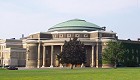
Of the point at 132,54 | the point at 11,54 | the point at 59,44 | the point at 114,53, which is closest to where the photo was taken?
the point at 114,53

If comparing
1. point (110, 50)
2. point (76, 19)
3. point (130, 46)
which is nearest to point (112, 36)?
point (130, 46)

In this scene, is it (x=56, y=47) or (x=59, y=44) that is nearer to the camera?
(x=59, y=44)

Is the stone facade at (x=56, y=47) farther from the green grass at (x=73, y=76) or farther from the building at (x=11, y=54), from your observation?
the green grass at (x=73, y=76)

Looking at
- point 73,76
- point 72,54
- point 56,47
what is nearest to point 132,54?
point 56,47

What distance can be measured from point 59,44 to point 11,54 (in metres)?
26.9

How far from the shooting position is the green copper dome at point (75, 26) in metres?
147

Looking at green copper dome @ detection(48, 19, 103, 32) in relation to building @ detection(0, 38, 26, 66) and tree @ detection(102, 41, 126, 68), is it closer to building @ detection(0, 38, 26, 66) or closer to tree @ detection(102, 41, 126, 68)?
building @ detection(0, 38, 26, 66)

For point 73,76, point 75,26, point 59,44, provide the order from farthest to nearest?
point 75,26, point 59,44, point 73,76

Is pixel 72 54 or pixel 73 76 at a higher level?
pixel 72 54

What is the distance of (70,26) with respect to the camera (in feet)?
486

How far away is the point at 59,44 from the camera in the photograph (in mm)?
134125

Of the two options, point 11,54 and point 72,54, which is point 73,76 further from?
point 11,54

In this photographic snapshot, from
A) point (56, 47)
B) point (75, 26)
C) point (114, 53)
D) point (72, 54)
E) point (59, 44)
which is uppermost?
point (75, 26)

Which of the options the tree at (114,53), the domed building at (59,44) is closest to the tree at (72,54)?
the tree at (114,53)
